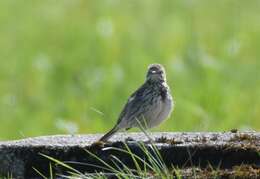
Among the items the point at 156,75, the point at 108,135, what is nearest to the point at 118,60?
the point at 156,75

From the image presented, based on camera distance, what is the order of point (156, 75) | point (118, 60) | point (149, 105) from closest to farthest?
point (149, 105) < point (156, 75) < point (118, 60)

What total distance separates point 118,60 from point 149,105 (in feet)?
22.9

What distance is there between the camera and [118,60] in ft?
57.8

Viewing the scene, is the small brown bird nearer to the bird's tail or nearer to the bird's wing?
the bird's wing

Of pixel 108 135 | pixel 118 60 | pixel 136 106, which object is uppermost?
pixel 118 60

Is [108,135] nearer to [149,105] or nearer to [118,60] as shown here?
[149,105]

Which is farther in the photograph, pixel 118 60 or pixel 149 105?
pixel 118 60

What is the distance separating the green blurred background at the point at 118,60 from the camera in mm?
15086

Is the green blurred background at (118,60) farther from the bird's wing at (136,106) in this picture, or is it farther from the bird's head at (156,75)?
the bird's wing at (136,106)

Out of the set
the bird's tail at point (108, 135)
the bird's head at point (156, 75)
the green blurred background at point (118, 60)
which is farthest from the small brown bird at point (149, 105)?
the green blurred background at point (118, 60)

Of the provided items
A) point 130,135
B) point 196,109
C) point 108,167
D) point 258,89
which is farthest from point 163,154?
point 258,89

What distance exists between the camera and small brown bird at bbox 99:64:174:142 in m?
10.4

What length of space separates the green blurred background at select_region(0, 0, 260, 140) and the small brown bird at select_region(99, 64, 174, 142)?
2256mm

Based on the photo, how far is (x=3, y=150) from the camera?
9281mm
